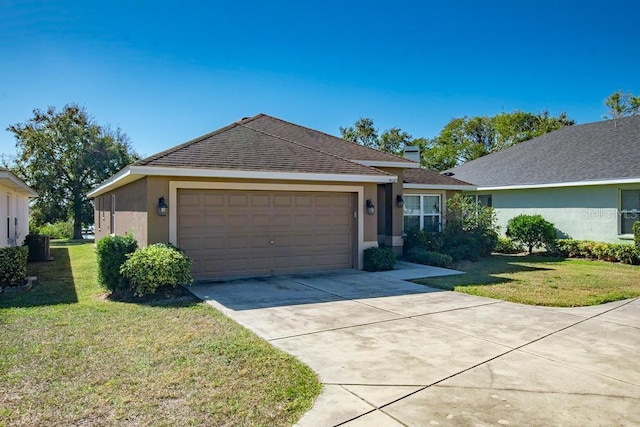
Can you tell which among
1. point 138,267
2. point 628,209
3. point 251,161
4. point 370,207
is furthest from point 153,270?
point 628,209

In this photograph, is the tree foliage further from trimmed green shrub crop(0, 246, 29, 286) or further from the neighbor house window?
trimmed green shrub crop(0, 246, 29, 286)

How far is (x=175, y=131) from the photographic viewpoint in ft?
83.2

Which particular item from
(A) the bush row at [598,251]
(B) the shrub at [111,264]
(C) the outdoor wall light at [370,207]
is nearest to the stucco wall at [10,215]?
(B) the shrub at [111,264]

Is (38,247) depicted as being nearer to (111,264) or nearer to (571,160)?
(111,264)

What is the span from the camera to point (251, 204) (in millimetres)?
11008

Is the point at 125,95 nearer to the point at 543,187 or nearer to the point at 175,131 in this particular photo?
the point at 175,131

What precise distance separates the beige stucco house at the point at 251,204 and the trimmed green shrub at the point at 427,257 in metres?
2.20

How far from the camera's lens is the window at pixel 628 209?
14555 millimetres

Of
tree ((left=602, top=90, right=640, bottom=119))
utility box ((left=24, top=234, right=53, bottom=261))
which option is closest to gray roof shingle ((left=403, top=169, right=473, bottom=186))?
utility box ((left=24, top=234, right=53, bottom=261))

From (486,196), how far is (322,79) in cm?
908

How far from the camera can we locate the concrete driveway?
3.87 meters

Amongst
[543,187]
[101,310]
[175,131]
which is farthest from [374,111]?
[101,310]

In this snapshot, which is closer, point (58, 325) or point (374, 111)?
point (58, 325)

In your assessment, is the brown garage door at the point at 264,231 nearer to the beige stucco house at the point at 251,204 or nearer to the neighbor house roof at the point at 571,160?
the beige stucco house at the point at 251,204
